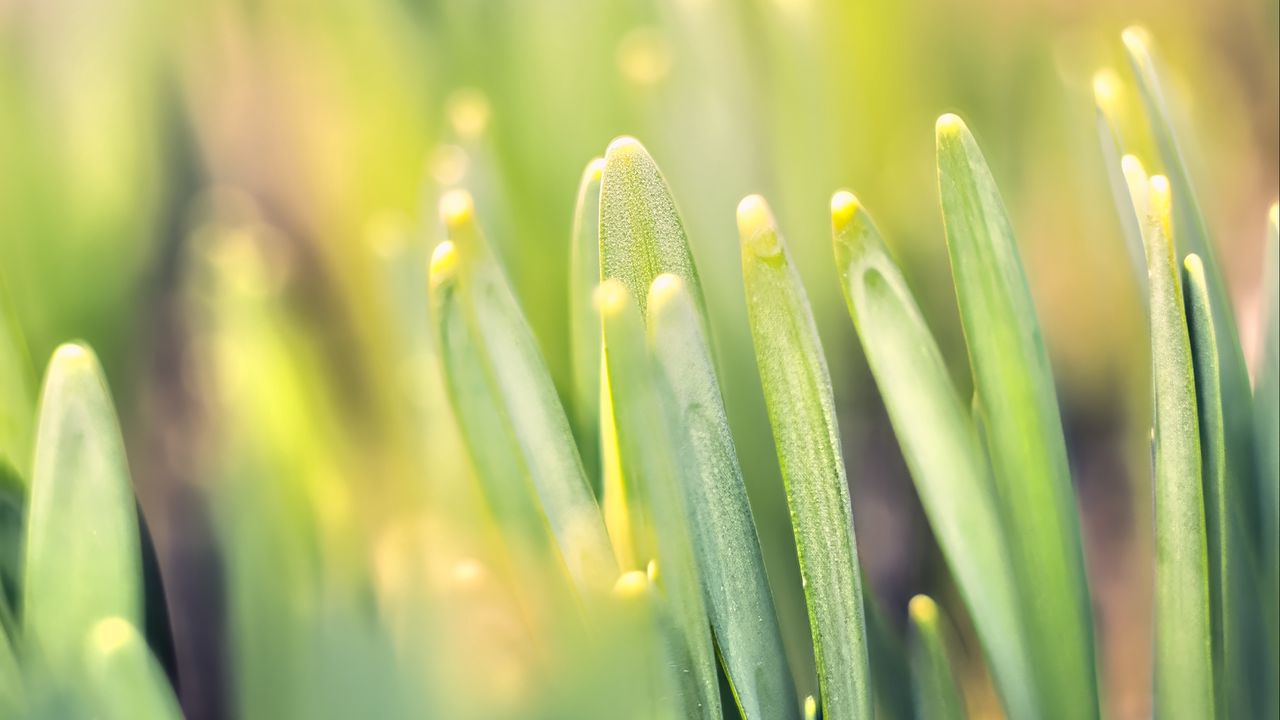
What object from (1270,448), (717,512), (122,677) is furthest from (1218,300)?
(122,677)

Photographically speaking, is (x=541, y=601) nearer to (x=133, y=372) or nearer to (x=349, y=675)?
(x=349, y=675)

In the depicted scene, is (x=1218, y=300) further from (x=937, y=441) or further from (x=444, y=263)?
(x=444, y=263)

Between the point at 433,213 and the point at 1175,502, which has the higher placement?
the point at 433,213

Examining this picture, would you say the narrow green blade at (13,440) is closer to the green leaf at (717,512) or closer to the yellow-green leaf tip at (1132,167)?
the green leaf at (717,512)

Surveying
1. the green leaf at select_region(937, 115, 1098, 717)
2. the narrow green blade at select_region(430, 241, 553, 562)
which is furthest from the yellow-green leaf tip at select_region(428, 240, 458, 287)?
the green leaf at select_region(937, 115, 1098, 717)

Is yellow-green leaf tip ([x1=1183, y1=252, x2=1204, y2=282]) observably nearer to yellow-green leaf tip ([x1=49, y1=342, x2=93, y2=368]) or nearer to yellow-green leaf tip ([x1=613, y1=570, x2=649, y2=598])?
yellow-green leaf tip ([x1=613, y1=570, x2=649, y2=598])

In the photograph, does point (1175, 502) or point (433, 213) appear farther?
point (433, 213)
